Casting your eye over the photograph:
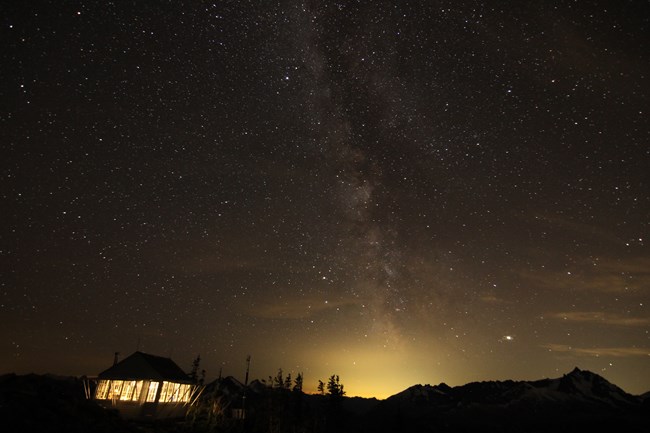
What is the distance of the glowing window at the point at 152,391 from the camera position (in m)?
27.7

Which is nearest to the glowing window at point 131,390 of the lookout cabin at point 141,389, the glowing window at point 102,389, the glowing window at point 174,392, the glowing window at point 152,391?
the lookout cabin at point 141,389

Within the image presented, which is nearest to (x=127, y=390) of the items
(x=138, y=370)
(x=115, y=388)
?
(x=115, y=388)

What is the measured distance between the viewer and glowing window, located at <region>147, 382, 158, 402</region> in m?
27.7

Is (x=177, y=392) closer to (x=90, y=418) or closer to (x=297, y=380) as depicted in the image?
(x=90, y=418)

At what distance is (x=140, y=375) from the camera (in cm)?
2828

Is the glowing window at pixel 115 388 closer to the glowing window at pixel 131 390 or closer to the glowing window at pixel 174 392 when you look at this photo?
the glowing window at pixel 131 390

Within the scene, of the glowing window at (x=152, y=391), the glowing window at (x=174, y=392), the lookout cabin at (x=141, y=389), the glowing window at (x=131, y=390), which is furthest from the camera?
the glowing window at (x=174, y=392)

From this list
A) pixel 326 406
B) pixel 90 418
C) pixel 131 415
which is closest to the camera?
pixel 90 418

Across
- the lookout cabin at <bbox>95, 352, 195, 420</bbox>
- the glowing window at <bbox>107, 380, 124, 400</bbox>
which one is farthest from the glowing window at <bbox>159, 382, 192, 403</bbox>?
the glowing window at <bbox>107, 380, 124, 400</bbox>

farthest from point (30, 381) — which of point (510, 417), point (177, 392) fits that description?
point (510, 417)

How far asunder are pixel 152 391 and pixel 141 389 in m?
0.70

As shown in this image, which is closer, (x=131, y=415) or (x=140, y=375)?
(x=131, y=415)

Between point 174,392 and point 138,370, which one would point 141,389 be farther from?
point 174,392

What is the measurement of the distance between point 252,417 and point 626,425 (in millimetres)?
139800
